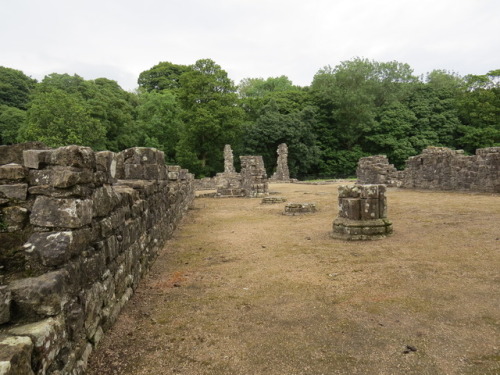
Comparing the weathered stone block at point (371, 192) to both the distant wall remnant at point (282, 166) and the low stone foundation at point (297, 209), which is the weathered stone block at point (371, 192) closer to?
the low stone foundation at point (297, 209)

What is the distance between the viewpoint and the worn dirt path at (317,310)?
10.1ft

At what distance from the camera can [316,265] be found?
19.4ft

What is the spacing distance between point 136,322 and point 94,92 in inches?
1608

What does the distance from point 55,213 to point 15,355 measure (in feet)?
4.30

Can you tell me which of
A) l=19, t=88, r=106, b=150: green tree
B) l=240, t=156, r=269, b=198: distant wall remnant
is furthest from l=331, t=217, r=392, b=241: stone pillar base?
l=19, t=88, r=106, b=150: green tree

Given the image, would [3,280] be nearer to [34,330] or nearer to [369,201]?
[34,330]

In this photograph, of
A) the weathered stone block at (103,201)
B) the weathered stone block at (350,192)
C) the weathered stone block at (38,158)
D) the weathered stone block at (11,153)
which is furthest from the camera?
the weathered stone block at (350,192)

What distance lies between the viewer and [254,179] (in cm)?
2086

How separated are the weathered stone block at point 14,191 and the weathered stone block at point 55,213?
0.16m

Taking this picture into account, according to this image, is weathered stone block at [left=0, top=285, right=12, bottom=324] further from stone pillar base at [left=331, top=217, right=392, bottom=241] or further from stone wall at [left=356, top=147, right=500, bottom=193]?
stone wall at [left=356, top=147, right=500, bottom=193]

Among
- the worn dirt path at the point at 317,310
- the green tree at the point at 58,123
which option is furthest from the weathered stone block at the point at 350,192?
the green tree at the point at 58,123

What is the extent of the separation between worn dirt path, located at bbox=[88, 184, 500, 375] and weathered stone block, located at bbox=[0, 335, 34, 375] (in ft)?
3.32

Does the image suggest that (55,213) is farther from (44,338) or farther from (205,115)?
(205,115)

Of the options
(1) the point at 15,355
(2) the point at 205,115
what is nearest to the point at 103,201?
(1) the point at 15,355
